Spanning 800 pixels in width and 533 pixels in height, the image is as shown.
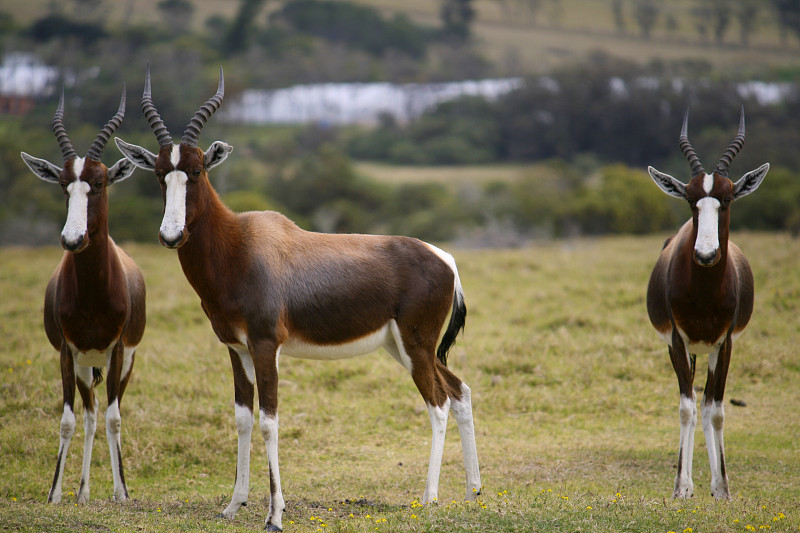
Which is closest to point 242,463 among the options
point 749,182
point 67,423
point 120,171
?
point 67,423

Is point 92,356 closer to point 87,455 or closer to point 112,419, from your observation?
point 112,419

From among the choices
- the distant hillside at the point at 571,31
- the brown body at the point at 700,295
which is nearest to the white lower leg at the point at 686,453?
the brown body at the point at 700,295

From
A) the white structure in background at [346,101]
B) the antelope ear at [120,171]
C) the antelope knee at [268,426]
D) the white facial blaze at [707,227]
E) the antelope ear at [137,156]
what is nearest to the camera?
the antelope knee at [268,426]

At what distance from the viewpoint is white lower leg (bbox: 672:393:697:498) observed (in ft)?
23.5

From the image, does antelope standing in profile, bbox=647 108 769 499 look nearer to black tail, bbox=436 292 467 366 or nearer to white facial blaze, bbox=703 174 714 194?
white facial blaze, bbox=703 174 714 194

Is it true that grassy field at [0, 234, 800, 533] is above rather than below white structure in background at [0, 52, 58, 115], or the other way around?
below

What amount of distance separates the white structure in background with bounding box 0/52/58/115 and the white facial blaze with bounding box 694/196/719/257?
6017 cm

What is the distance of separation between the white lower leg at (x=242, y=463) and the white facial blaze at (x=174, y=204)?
5.16 feet

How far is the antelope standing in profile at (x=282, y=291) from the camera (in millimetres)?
6332

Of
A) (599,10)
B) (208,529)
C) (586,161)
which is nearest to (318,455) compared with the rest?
(208,529)

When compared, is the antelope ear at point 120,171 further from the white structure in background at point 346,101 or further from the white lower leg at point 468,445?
the white structure in background at point 346,101

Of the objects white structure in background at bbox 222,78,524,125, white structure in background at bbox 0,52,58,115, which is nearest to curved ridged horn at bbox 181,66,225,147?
white structure in background at bbox 0,52,58,115

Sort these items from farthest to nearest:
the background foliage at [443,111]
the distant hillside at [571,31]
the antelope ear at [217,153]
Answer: the distant hillside at [571,31]
the background foliage at [443,111]
the antelope ear at [217,153]

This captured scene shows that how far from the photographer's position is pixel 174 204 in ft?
20.2
